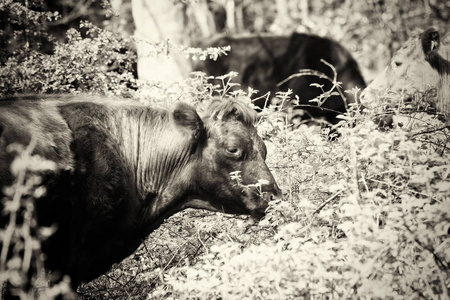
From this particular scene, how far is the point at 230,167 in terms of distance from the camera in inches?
200

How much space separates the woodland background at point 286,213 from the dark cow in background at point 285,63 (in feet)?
13.8

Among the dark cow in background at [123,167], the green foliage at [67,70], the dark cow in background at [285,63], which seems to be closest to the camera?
the dark cow in background at [123,167]

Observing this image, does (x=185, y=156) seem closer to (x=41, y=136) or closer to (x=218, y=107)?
(x=218, y=107)

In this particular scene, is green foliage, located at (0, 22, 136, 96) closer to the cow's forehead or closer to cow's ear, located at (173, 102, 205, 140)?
cow's ear, located at (173, 102, 205, 140)

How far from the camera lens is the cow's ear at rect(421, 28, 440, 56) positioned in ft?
Answer: 23.6

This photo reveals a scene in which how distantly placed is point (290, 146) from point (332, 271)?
2326mm

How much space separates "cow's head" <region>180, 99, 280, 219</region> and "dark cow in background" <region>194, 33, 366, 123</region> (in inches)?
304

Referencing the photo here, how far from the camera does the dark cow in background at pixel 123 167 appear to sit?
14.2 ft

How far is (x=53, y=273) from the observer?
4.53 meters

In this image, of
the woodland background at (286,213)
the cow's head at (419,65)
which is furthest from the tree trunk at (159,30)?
the cow's head at (419,65)

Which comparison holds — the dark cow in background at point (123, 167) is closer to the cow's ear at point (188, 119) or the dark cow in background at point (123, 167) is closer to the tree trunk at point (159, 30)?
the cow's ear at point (188, 119)

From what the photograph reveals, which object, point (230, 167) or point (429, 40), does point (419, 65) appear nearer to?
point (429, 40)

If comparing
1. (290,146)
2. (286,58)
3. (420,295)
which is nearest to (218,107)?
(290,146)

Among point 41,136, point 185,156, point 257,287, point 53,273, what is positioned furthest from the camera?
point 185,156
